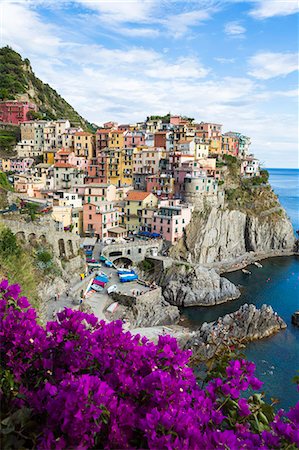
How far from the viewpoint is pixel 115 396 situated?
2709mm

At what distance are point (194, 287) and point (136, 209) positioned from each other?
11.2 m

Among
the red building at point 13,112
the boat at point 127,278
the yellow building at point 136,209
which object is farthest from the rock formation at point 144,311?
the red building at point 13,112

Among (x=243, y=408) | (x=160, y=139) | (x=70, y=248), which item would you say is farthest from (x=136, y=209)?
(x=243, y=408)

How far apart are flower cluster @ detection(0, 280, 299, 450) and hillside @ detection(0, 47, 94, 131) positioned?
2296 inches

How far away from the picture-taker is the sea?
18.2 m

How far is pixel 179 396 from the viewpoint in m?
2.76

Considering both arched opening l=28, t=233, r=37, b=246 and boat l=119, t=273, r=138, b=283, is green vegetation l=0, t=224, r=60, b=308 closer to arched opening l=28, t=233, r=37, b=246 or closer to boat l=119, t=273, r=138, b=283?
arched opening l=28, t=233, r=37, b=246

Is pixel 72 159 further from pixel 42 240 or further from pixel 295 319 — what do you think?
pixel 295 319

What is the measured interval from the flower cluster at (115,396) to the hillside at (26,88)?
5832 centimetres

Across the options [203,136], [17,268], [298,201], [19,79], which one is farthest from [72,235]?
[298,201]

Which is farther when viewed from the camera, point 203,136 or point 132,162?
point 203,136

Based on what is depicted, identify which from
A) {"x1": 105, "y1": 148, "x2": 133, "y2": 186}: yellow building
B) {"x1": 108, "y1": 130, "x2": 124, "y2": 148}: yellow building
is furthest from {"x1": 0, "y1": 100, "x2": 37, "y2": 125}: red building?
Answer: {"x1": 105, "y1": 148, "x2": 133, "y2": 186}: yellow building

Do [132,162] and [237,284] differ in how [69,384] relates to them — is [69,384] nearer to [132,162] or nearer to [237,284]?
[237,284]

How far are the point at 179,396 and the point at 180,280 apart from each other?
90.6 feet
